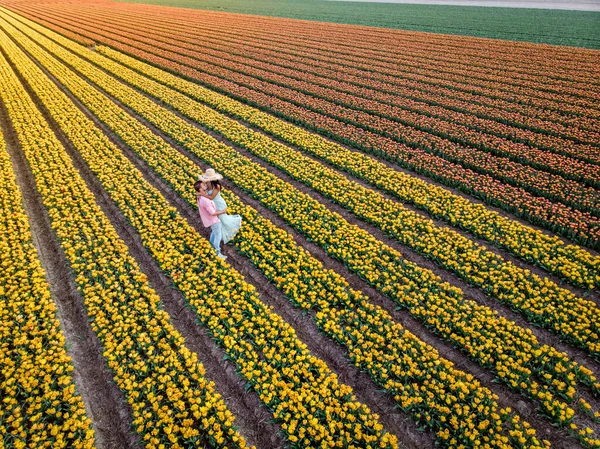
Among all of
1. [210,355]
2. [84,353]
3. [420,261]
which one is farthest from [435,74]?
[84,353]

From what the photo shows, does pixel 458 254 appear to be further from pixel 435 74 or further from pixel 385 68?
pixel 385 68

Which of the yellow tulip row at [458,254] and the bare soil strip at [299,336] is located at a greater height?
the yellow tulip row at [458,254]

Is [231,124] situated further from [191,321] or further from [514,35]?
[514,35]

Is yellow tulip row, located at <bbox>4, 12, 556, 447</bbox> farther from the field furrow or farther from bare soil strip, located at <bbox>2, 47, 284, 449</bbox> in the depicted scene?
the field furrow

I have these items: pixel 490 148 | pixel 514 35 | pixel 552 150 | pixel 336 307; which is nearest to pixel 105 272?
pixel 336 307

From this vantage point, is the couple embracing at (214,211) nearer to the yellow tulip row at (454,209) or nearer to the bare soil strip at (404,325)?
the bare soil strip at (404,325)

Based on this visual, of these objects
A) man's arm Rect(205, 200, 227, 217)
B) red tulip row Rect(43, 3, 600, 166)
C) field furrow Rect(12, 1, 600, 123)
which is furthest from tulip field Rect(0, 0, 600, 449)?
man's arm Rect(205, 200, 227, 217)

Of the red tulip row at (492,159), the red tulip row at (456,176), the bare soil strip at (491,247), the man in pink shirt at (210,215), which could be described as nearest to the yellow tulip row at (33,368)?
the man in pink shirt at (210,215)
